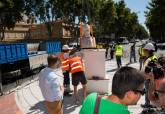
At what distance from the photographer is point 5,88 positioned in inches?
661

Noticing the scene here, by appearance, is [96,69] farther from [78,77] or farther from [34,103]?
[34,103]

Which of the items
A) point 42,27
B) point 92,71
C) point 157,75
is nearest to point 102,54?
point 92,71

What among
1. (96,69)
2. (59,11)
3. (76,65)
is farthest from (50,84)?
(59,11)

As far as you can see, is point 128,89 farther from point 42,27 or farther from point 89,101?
point 42,27

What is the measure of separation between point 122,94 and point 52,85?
4.46 meters

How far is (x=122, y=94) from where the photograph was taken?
2.73 meters

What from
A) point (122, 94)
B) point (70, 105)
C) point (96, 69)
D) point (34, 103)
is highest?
point (122, 94)

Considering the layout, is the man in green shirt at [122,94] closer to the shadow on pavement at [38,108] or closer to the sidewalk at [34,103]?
the sidewalk at [34,103]

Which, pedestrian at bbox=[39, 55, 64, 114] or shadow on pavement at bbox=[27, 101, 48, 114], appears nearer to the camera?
pedestrian at bbox=[39, 55, 64, 114]

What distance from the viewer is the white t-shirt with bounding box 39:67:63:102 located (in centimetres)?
705

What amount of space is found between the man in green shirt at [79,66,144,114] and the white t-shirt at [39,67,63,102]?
14.0ft

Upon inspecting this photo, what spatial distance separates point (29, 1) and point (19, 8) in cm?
337

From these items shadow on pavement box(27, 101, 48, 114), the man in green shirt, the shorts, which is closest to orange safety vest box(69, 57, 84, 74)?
the shorts

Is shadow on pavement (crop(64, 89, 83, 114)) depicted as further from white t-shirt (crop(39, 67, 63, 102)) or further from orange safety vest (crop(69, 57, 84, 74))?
white t-shirt (crop(39, 67, 63, 102))
